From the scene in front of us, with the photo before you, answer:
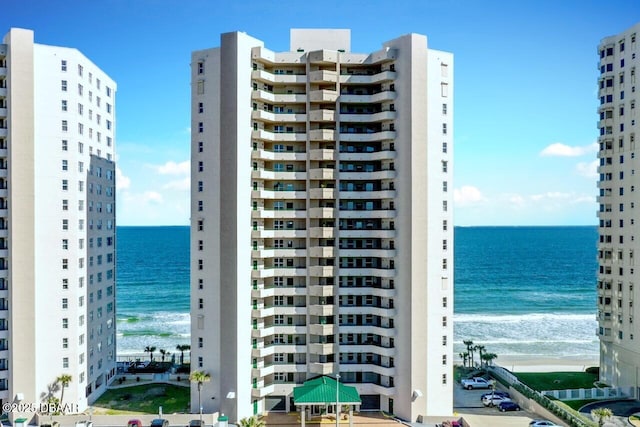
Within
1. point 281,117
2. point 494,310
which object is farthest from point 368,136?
point 494,310

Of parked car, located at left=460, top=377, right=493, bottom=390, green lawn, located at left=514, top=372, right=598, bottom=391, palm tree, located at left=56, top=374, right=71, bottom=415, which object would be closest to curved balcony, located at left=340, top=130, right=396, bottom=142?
parked car, located at left=460, top=377, right=493, bottom=390

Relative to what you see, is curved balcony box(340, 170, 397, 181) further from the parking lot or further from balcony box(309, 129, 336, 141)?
the parking lot

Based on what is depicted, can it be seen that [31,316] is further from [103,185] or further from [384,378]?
[384,378]

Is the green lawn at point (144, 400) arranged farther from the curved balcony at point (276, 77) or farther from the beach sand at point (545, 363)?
the beach sand at point (545, 363)

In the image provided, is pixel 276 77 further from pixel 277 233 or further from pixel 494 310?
pixel 494 310

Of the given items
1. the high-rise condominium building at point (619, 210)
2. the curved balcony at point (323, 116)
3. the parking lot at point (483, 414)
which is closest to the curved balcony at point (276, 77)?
the curved balcony at point (323, 116)

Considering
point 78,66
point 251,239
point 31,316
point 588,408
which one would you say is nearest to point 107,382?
point 31,316

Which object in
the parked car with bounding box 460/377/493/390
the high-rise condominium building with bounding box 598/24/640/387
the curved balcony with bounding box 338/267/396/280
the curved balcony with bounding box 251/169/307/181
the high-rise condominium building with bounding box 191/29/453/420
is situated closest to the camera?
the high-rise condominium building with bounding box 191/29/453/420
